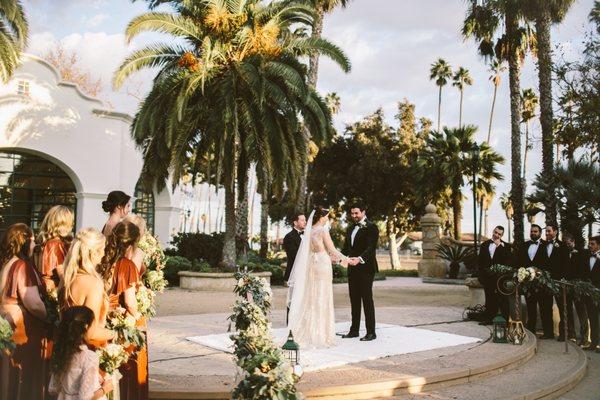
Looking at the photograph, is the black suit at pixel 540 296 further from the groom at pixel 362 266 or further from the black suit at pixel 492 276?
the groom at pixel 362 266

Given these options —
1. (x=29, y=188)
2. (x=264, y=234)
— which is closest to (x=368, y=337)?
(x=29, y=188)

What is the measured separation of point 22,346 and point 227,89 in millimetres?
13273

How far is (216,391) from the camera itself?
5703mm

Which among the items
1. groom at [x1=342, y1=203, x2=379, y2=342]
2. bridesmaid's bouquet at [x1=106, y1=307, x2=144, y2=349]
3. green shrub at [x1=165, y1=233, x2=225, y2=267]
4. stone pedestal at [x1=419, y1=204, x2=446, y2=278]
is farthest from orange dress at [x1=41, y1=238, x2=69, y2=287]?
stone pedestal at [x1=419, y1=204, x2=446, y2=278]

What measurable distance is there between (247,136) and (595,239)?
1041 cm

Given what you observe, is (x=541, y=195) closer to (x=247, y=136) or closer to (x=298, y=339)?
(x=247, y=136)

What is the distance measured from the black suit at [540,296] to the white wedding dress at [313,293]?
4.11m

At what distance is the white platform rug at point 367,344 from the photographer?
7.36 meters

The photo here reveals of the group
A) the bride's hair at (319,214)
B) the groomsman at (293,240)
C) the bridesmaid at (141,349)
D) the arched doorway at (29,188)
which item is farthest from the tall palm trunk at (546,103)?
the arched doorway at (29,188)

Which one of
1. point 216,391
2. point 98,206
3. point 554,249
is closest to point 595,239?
point 554,249

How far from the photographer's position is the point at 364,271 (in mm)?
8805

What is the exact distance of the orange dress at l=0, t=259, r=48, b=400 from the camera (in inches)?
178

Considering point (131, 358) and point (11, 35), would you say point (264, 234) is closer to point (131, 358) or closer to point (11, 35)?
point (11, 35)

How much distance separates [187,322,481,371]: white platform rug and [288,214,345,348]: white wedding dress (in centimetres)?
26
